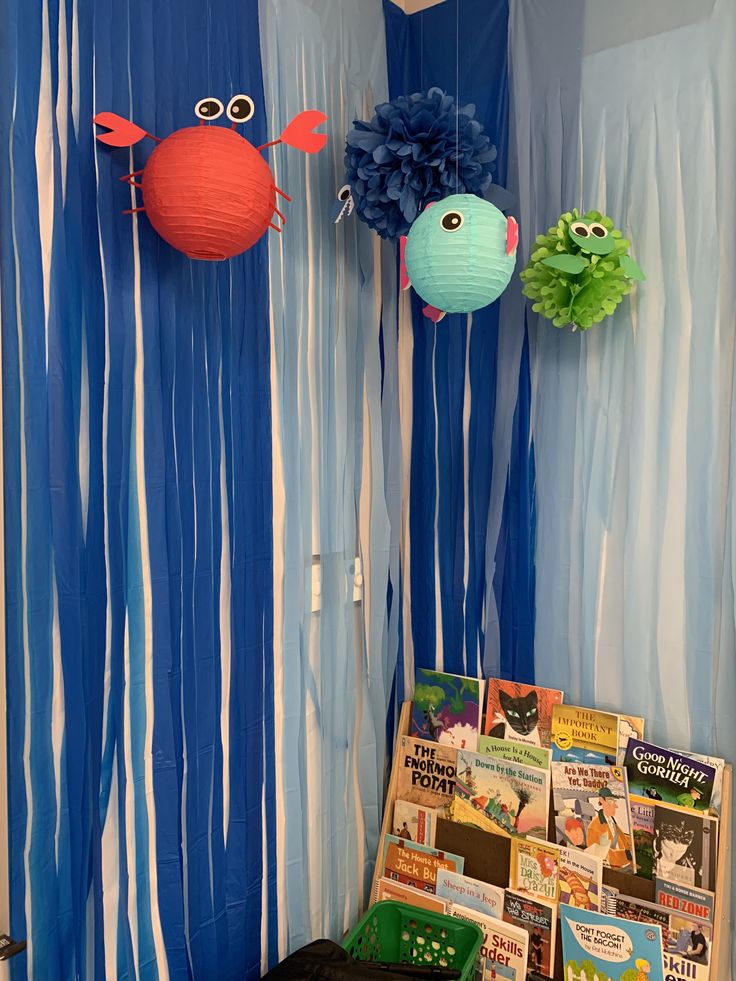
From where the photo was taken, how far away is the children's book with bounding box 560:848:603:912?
164cm

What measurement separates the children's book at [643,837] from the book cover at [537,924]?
21 centimetres

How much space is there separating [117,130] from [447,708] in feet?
4.86

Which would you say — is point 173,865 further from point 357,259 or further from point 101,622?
point 357,259

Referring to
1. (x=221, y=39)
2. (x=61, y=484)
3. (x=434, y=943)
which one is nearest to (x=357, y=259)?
(x=221, y=39)

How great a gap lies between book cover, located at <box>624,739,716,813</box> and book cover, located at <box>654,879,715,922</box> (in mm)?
157

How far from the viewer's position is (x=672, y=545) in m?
1.68

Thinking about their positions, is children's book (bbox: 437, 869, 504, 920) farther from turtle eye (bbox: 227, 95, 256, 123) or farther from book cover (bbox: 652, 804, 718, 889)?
turtle eye (bbox: 227, 95, 256, 123)

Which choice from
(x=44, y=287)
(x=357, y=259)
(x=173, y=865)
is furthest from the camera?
(x=357, y=259)

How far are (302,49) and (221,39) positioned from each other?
0.29 metres

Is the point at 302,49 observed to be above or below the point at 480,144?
above

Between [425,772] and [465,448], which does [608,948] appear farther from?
[465,448]

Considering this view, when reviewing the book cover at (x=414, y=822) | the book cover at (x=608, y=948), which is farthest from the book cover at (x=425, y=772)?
the book cover at (x=608, y=948)

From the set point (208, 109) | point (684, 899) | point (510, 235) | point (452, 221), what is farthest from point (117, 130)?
point (684, 899)

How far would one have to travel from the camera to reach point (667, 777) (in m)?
1.63
